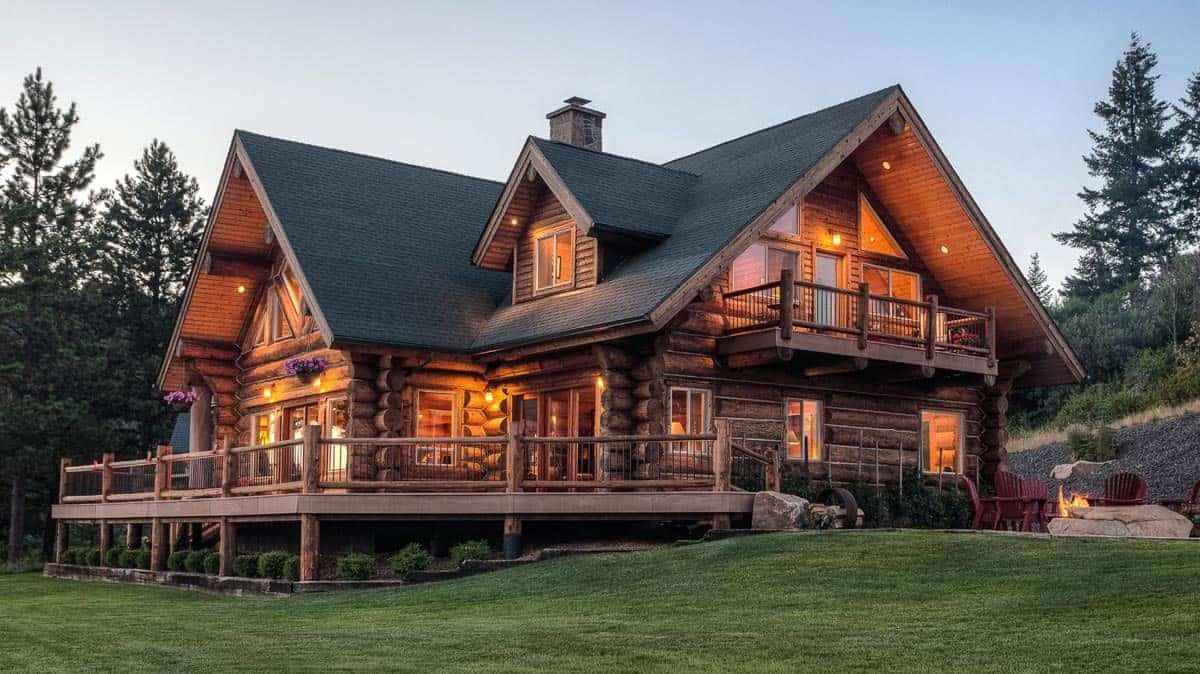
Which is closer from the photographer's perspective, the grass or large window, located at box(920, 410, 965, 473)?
large window, located at box(920, 410, 965, 473)

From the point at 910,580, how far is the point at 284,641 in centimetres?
670

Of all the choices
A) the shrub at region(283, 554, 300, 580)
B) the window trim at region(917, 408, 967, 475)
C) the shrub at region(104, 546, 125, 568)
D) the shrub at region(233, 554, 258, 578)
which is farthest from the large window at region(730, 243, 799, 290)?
the shrub at region(104, 546, 125, 568)

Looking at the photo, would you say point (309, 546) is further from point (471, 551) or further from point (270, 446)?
point (471, 551)

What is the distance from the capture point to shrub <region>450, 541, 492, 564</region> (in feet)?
72.3

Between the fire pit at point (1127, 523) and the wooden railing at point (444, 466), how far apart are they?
5187mm

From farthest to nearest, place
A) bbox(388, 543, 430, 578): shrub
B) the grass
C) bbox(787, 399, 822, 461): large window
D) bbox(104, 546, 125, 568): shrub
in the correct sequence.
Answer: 1. the grass
2. bbox(104, 546, 125, 568): shrub
3. bbox(787, 399, 822, 461): large window
4. bbox(388, 543, 430, 578): shrub

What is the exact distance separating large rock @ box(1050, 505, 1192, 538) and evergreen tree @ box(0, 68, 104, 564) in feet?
94.8

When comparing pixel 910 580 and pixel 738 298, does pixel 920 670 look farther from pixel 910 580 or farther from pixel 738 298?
pixel 738 298

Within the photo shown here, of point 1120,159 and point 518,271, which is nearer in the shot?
point 518,271

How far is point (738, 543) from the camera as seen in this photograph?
1908cm

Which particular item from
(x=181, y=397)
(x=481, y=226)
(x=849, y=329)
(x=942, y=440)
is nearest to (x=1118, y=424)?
(x=942, y=440)

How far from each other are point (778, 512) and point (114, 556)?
48.5 ft

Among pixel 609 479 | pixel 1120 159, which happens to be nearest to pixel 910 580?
pixel 609 479

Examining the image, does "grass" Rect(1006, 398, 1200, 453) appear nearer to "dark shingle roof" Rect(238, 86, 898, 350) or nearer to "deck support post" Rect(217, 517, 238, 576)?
"dark shingle roof" Rect(238, 86, 898, 350)
